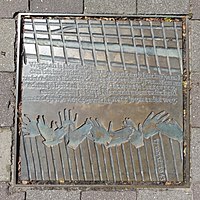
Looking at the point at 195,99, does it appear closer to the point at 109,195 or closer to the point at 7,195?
the point at 109,195

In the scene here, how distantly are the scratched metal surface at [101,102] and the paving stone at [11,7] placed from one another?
0.13 metres

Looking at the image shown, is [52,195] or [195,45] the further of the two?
[195,45]

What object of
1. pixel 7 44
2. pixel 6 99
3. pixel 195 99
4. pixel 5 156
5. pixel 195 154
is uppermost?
pixel 7 44

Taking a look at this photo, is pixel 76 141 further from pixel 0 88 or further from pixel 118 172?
pixel 0 88

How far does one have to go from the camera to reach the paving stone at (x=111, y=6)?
307 centimetres

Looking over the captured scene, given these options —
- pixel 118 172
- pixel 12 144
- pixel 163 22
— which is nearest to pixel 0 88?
pixel 12 144

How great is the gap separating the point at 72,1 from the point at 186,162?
4.82 ft

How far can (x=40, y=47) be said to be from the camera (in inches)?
118

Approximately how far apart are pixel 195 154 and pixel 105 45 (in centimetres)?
104

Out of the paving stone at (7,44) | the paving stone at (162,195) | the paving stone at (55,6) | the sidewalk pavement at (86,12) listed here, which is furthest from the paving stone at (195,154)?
the paving stone at (7,44)

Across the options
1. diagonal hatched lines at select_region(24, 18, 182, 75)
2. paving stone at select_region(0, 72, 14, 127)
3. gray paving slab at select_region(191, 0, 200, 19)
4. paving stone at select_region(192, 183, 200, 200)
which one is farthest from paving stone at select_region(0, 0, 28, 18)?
paving stone at select_region(192, 183, 200, 200)

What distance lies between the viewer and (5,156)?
9.71ft

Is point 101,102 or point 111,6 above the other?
point 111,6

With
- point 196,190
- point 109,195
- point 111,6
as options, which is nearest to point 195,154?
point 196,190
